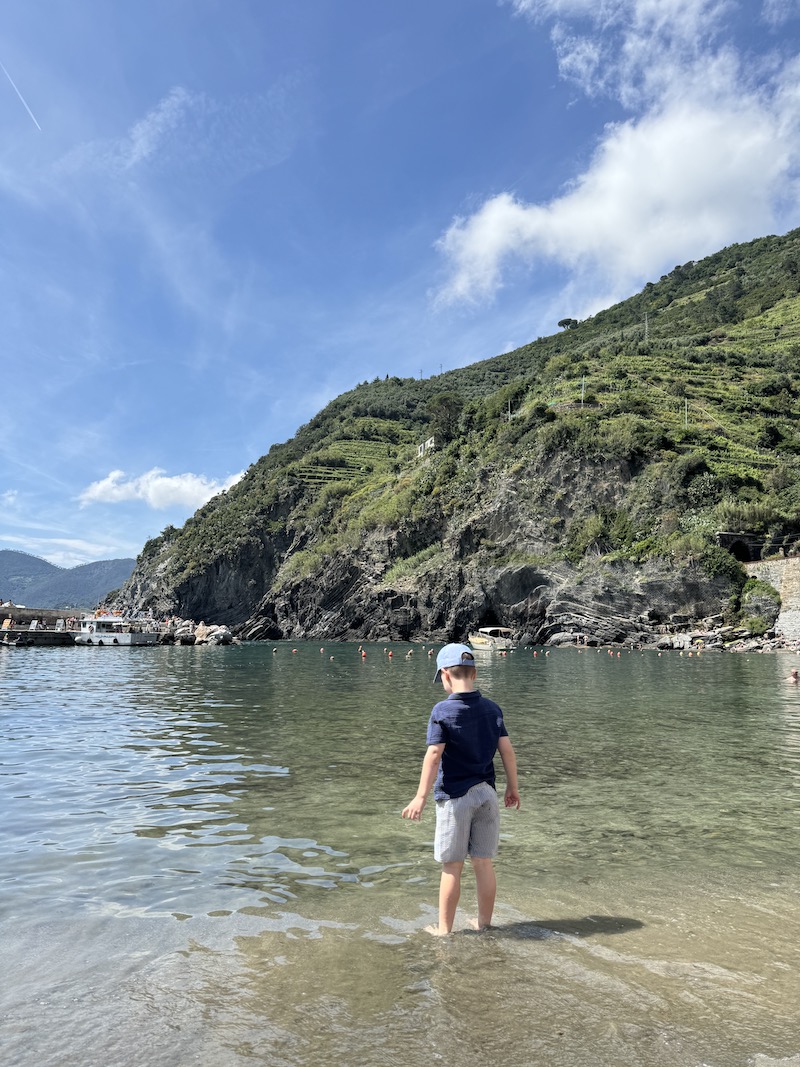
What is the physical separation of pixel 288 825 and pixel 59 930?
3.75m

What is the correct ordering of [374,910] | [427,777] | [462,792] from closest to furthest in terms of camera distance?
[427,777], [462,792], [374,910]

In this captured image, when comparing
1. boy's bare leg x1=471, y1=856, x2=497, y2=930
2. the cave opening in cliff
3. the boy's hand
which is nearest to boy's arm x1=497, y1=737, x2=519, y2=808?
boy's bare leg x1=471, y1=856, x2=497, y2=930

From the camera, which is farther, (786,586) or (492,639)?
(492,639)

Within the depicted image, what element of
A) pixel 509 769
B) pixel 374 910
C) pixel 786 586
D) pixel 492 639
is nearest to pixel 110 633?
pixel 492 639

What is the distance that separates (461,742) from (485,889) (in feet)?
4.37

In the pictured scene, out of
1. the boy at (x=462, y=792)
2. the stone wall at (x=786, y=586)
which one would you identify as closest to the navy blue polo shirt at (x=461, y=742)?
the boy at (x=462, y=792)

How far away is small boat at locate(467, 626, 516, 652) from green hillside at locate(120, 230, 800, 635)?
8.72m

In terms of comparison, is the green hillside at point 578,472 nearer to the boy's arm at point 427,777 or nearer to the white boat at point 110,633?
the white boat at point 110,633

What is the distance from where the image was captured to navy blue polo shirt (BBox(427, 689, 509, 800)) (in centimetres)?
572

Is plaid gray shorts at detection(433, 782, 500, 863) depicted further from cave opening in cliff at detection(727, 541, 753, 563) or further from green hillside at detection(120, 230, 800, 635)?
cave opening in cliff at detection(727, 541, 753, 563)

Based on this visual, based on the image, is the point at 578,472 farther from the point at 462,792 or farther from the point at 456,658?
the point at 462,792

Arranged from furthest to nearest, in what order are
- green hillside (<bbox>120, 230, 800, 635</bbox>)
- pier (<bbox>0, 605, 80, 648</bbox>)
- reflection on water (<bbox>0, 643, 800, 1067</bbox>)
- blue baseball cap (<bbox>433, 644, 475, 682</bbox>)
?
green hillside (<bbox>120, 230, 800, 635</bbox>)
pier (<bbox>0, 605, 80, 648</bbox>)
blue baseball cap (<bbox>433, 644, 475, 682</bbox>)
reflection on water (<bbox>0, 643, 800, 1067</bbox>)

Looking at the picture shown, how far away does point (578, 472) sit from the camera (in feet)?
280

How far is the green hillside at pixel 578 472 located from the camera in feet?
254
